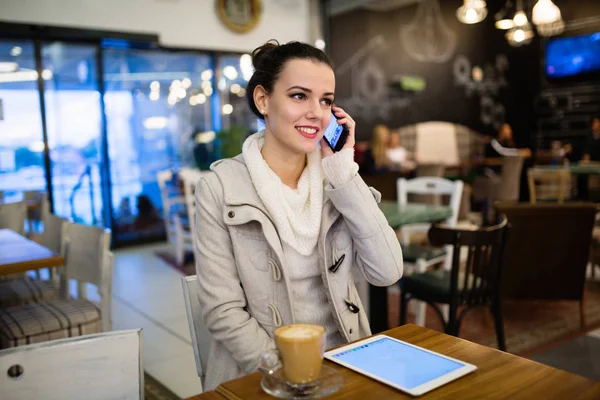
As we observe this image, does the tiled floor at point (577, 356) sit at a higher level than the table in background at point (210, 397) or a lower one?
lower

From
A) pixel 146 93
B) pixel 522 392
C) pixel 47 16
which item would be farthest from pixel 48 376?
pixel 146 93

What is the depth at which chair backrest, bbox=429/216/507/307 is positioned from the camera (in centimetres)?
254

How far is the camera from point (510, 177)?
7512mm

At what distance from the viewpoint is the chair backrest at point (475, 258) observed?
254cm

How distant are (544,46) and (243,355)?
36.9 ft

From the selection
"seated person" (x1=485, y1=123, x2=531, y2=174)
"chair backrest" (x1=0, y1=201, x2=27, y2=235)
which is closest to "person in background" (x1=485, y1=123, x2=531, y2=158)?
"seated person" (x1=485, y1=123, x2=531, y2=174)

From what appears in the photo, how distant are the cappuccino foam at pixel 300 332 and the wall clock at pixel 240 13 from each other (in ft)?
23.4

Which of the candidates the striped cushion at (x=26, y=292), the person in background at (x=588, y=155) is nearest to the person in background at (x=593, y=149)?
the person in background at (x=588, y=155)

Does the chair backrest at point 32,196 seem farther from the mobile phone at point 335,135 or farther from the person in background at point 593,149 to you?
the person in background at point 593,149

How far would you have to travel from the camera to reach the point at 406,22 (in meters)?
10.2

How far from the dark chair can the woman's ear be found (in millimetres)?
1342

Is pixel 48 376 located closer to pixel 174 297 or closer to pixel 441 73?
pixel 174 297

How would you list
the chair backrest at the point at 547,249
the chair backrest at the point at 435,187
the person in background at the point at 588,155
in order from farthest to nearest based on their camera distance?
1. the person in background at the point at 588,155
2. the chair backrest at the point at 435,187
3. the chair backrest at the point at 547,249

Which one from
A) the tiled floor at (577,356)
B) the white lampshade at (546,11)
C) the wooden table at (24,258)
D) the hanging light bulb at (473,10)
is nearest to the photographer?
the wooden table at (24,258)
